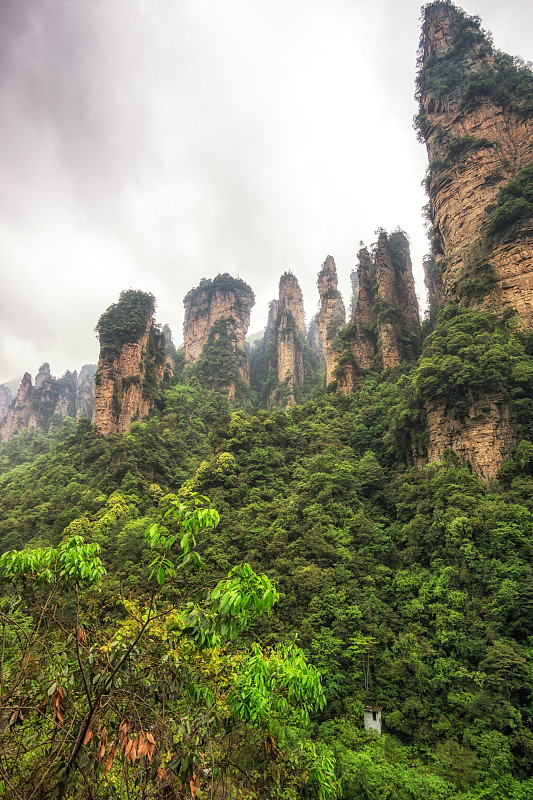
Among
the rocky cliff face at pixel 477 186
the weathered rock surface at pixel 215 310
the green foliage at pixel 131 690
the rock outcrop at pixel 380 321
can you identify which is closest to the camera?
the green foliage at pixel 131 690

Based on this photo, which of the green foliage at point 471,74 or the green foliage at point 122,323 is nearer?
the green foliage at point 471,74

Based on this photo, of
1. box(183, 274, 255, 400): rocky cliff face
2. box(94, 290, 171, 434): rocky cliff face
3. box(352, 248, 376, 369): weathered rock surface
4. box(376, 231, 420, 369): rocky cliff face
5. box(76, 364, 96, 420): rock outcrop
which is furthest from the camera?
box(76, 364, 96, 420): rock outcrop

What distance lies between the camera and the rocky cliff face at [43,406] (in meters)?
62.5

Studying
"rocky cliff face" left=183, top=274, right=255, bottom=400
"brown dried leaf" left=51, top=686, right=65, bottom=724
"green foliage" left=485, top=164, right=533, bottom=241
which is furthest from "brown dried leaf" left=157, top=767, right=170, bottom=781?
"rocky cliff face" left=183, top=274, right=255, bottom=400

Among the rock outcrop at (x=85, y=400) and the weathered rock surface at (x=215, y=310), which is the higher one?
the weathered rock surface at (x=215, y=310)

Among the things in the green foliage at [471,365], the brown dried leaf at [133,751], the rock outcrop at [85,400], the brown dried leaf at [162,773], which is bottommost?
the brown dried leaf at [162,773]

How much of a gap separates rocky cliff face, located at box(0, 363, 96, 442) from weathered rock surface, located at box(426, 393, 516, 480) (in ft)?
190

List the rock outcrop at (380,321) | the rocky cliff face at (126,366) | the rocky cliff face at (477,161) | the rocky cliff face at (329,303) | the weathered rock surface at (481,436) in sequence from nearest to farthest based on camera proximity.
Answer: the weathered rock surface at (481,436)
the rocky cliff face at (477,161)
the rock outcrop at (380,321)
the rocky cliff face at (126,366)
the rocky cliff face at (329,303)

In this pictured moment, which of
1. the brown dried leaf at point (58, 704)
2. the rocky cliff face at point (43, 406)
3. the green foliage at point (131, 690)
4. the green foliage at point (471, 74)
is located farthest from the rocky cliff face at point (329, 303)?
the brown dried leaf at point (58, 704)

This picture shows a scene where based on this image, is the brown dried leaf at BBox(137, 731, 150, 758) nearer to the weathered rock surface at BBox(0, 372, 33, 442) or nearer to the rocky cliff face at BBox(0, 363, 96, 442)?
the rocky cliff face at BBox(0, 363, 96, 442)

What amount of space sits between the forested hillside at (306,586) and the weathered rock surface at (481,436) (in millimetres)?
82

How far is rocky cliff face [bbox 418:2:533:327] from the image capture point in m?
21.3

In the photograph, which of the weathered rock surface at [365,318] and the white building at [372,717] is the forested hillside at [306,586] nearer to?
the white building at [372,717]

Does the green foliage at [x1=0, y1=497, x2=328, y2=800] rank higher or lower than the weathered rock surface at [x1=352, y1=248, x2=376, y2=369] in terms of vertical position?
lower
